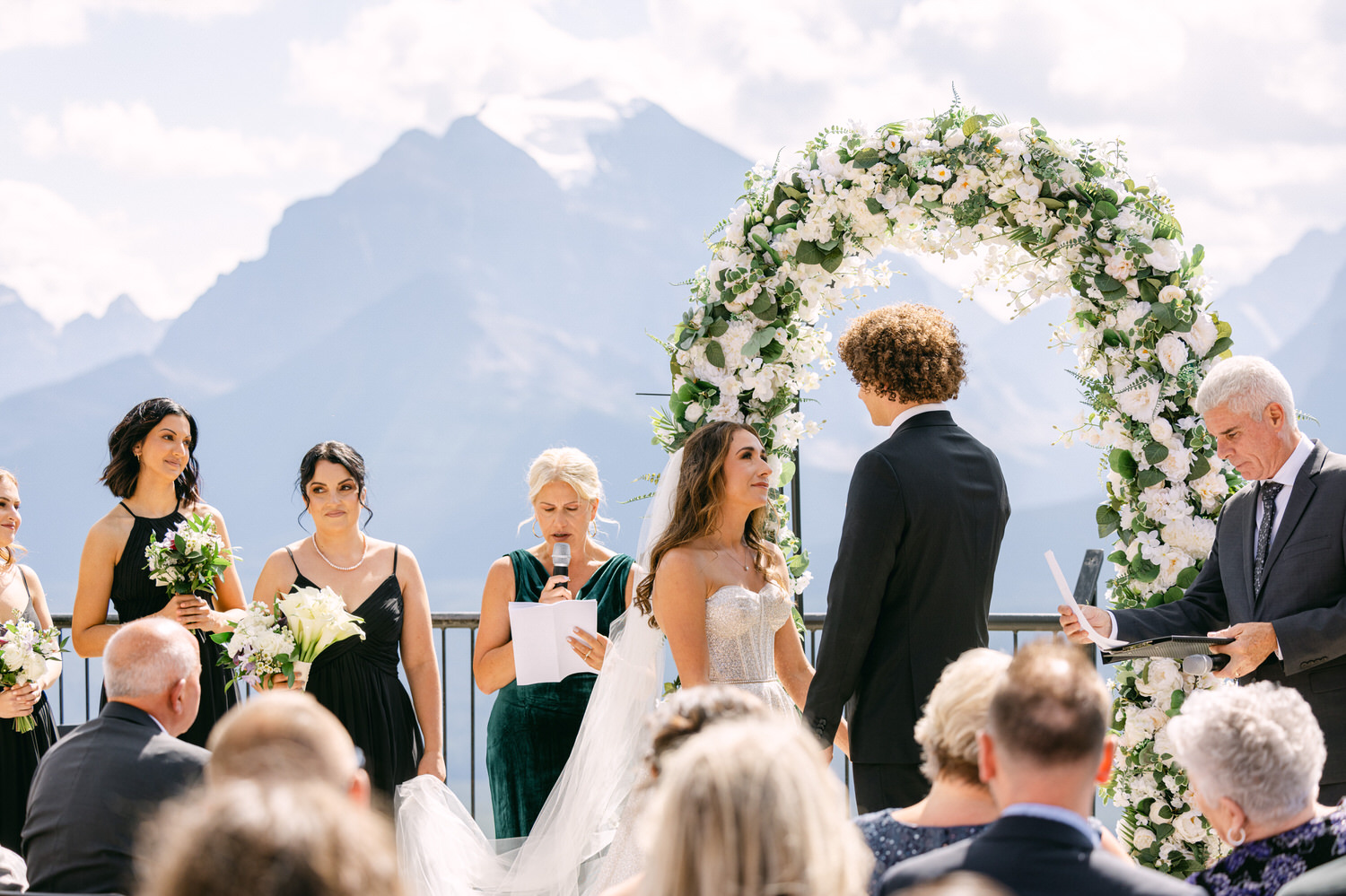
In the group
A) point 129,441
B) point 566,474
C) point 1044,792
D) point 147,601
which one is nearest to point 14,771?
point 147,601

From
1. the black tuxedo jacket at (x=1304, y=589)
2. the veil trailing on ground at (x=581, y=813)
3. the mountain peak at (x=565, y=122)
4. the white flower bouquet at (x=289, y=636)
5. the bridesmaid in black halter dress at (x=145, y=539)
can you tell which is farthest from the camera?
the mountain peak at (x=565, y=122)

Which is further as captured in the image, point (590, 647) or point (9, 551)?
point (9, 551)

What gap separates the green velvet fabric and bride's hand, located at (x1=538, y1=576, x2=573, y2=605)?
4.5 inches

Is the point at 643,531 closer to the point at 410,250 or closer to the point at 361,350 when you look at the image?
the point at 361,350

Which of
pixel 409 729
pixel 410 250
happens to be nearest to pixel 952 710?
pixel 409 729

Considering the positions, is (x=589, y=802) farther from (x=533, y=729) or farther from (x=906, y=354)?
(x=906, y=354)

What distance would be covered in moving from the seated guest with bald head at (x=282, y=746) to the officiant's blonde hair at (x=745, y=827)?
71cm

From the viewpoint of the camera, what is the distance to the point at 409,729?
4.02 meters

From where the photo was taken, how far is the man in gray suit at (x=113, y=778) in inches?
91.1

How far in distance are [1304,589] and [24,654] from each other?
418 cm

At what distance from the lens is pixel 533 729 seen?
3943 mm

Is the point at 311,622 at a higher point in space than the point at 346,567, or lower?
lower

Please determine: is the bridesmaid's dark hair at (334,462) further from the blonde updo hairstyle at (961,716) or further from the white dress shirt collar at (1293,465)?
the white dress shirt collar at (1293,465)

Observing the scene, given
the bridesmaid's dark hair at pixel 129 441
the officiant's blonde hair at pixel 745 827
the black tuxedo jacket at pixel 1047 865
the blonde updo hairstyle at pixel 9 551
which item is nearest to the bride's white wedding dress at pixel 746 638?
the black tuxedo jacket at pixel 1047 865
